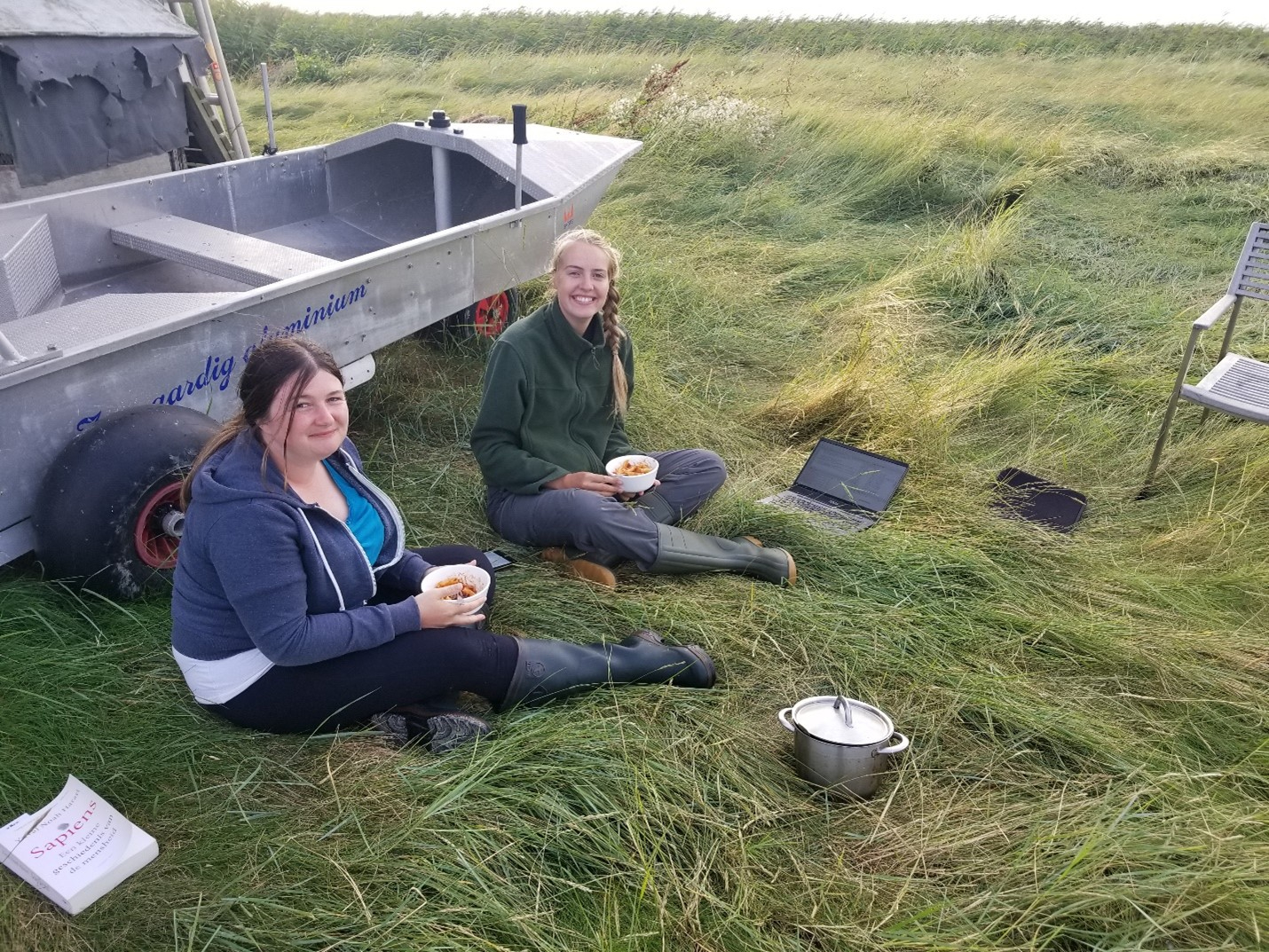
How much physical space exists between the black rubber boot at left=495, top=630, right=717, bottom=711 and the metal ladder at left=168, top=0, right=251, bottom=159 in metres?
5.12

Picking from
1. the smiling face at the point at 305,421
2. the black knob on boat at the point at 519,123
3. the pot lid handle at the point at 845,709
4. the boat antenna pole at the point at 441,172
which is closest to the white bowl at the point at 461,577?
the smiling face at the point at 305,421

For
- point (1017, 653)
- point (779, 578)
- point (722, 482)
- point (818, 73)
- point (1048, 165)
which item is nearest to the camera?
point (1017, 653)

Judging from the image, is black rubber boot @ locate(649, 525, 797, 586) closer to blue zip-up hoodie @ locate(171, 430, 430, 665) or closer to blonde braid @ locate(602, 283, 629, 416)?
blonde braid @ locate(602, 283, 629, 416)

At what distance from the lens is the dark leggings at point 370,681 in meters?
2.34

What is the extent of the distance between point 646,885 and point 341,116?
12996 mm

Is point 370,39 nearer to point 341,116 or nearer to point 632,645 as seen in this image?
point 341,116

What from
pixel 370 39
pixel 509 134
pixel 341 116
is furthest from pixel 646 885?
pixel 370 39

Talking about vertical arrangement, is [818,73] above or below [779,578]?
above

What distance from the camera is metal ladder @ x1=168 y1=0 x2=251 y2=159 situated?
6.20 metres

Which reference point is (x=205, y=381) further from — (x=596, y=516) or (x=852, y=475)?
(x=852, y=475)

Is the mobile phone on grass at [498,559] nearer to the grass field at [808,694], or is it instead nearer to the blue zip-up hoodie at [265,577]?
the grass field at [808,694]

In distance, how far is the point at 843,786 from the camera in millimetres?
2400

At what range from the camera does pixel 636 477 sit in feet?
11.2

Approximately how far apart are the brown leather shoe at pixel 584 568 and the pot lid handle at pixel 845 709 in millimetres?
1002
